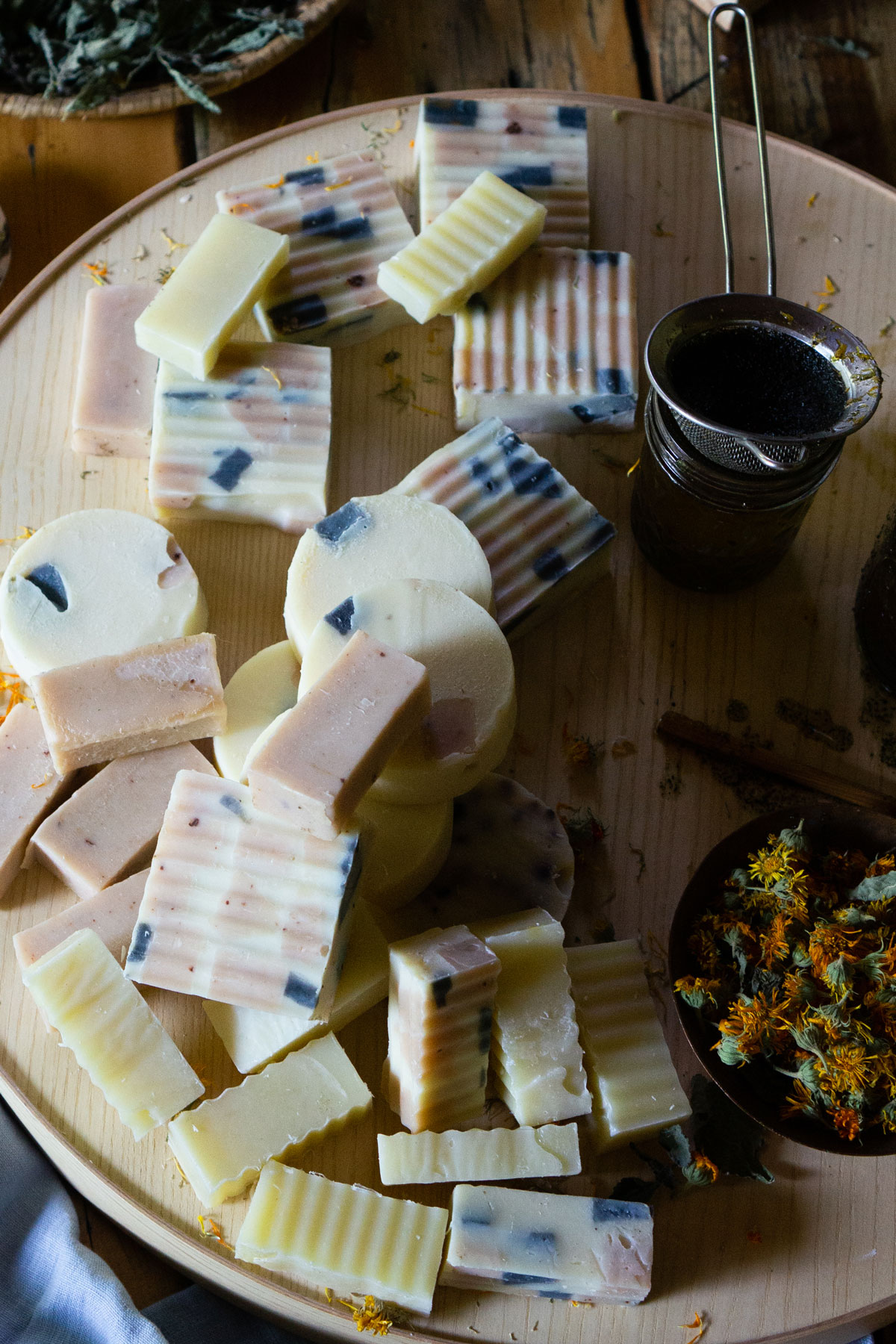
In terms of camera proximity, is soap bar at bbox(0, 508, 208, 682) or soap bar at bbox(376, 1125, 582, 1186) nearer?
soap bar at bbox(376, 1125, 582, 1186)

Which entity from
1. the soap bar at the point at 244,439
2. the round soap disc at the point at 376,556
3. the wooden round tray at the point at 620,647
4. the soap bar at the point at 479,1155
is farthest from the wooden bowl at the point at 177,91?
the soap bar at the point at 479,1155

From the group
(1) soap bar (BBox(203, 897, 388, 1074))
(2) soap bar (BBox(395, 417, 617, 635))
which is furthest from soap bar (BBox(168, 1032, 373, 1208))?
Answer: (2) soap bar (BBox(395, 417, 617, 635))

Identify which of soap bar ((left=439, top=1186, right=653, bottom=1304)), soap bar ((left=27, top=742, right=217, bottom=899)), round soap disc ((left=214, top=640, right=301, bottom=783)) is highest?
round soap disc ((left=214, top=640, right=301, bottom=783))

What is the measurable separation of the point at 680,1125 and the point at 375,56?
2.42 metres

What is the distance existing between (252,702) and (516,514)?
0.56 metres

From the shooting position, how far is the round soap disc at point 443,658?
5.62 feet

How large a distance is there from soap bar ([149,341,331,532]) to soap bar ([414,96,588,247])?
1.59 ft

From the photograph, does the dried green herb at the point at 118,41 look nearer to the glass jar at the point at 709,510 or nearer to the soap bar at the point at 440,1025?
the glass jar at the point at 709,510

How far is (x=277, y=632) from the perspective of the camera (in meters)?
2.05

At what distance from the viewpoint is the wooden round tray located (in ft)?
5.45

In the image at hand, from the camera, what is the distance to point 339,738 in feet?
5.10

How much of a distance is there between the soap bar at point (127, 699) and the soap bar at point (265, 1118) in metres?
0.54

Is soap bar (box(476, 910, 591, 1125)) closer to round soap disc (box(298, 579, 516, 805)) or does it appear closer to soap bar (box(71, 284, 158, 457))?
round soap disc (box(298, 579, 516, 805))

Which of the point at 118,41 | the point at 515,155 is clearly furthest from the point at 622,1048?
the point at 118,41
